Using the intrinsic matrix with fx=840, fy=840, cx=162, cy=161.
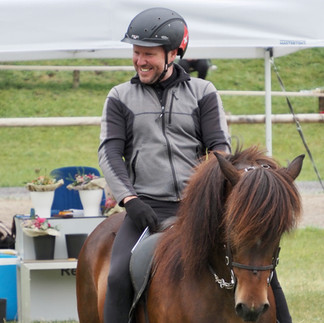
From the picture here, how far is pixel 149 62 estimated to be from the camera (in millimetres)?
4047

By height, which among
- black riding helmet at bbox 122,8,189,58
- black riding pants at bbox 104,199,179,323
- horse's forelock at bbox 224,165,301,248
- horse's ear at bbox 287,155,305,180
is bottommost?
black riding pants at bbox 104,199,179,323

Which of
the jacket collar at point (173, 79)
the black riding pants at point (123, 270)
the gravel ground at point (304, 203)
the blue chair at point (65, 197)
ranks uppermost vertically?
the jacket collar at point (173, 79)

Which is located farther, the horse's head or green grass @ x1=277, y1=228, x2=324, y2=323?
green grass @ x1=277, y1=228, x2=324, y2=323

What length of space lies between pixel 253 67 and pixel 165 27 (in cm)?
2000

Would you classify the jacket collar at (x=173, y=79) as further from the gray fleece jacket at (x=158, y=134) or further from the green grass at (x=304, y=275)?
the green grass at (x=304, y=275)

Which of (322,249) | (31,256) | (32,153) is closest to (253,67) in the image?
(32,153)

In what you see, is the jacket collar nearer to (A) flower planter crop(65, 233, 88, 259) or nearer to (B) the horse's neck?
(B) the horse's neck

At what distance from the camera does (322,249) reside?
9.98 m

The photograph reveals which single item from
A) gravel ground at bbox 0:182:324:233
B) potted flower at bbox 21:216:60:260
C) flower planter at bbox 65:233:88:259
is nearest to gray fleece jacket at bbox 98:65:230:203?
potted flower at bbox 21:216:60:260

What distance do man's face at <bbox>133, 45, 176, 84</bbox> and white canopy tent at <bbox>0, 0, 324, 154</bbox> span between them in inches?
96.4

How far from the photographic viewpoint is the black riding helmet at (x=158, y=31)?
13.1 ft

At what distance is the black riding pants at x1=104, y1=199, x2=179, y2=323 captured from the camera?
155 inches

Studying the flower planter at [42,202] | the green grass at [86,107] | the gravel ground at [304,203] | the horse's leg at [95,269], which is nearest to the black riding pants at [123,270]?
the horse's leg at [95,269]

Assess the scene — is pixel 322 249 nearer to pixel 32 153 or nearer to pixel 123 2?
pixel 123 2
